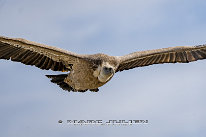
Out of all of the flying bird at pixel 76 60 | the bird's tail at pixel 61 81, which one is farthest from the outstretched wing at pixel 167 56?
the bird's tail at pixel 61 81

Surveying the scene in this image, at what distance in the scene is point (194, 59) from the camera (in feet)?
50.9

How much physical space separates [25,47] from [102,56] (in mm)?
2087

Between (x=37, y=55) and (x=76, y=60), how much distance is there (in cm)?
109

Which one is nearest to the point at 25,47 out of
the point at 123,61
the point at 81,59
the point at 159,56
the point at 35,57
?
the point at 35,57

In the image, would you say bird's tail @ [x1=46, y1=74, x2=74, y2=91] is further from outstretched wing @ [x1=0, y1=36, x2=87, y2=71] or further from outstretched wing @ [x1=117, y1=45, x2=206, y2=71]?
outstretched wing @ [x1=117, y1=45, x2=206, y2=71]

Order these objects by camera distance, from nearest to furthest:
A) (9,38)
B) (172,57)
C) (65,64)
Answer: (9,38) < (65,64) < (172,57)

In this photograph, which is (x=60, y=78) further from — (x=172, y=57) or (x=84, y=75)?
(x=172, y=57)

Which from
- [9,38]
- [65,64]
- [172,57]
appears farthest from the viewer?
[172,57]

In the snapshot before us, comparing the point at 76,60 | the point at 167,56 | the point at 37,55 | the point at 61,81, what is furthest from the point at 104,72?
the point at 167,56

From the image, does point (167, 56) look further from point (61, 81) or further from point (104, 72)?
point (61, 81)

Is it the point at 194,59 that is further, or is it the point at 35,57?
the point at 194,59

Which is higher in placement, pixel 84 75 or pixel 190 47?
pixel 190 47

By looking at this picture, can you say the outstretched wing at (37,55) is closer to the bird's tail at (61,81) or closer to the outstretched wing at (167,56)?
the bird's tail at (61,81)

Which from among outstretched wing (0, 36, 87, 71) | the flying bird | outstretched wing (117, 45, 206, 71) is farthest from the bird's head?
outstretched wing (117, 45, 206, 71)
